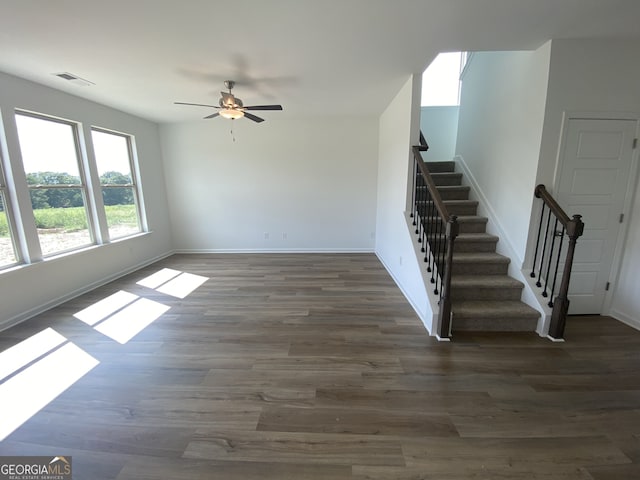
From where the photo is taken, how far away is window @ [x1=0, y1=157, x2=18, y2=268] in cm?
289

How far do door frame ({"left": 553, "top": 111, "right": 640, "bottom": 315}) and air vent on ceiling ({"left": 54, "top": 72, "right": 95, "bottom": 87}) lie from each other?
5.28 meters

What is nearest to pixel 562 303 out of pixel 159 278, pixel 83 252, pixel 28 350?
pixel 28 350

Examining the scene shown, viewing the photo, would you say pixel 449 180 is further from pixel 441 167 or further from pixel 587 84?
pixel 587 84

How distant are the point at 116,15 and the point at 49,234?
9.54 ft

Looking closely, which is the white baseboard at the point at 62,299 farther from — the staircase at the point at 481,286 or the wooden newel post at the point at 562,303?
the wooden newel post at the point at 562,303

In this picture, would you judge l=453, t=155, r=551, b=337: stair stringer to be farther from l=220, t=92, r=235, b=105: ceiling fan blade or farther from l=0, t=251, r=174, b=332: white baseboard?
l=0, t=251, r=174, b=332: white baseboard

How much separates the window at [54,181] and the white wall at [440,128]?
5906 millimetres

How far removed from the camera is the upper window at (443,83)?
5125 mm

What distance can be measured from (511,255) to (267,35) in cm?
336

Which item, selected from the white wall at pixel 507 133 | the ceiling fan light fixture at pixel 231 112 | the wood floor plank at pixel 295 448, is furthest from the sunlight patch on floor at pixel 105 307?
the white wall at pixel 507 133

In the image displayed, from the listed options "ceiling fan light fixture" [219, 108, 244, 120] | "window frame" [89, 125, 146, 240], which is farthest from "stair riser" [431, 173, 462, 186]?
"window frame" [89, 125, 146, 240]

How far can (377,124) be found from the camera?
5234 millimetres

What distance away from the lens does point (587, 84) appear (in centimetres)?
246

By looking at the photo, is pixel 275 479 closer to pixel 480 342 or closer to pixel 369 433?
pixel 369 433
